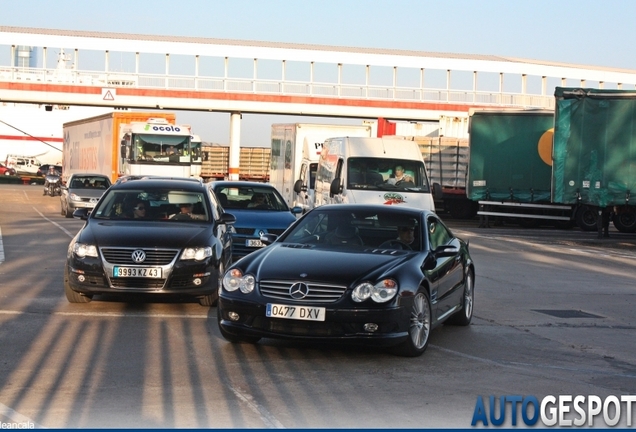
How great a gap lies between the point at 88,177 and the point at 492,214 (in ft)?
46.1

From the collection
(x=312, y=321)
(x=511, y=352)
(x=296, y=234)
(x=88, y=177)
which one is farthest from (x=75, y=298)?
(x=88, y=177)

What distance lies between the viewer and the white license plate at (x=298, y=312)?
871 centimetres

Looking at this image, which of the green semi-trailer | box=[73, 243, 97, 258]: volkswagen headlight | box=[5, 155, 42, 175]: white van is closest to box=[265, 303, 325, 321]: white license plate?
box=[73, 243, 97, 258]: volkswagen headlight

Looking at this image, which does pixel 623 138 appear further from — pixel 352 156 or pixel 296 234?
pixel 296 234

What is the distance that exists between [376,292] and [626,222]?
23758 mm

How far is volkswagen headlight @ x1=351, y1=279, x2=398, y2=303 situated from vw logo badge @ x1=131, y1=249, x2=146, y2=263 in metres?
3.42

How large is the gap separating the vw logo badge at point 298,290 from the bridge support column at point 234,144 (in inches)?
1921

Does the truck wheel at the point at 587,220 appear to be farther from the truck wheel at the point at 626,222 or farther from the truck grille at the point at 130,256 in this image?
the truck grille at the point at 130,256

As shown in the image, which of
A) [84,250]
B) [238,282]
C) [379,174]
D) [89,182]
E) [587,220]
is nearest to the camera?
[238,282]

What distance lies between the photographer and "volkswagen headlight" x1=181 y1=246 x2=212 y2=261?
11.6 m

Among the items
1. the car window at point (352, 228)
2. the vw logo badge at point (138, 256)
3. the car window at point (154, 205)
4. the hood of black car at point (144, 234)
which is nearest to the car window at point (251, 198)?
the car window at point (154, 205)

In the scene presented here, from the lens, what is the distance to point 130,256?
11398 mm

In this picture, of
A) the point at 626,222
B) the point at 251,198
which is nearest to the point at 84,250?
the point at 251,198
